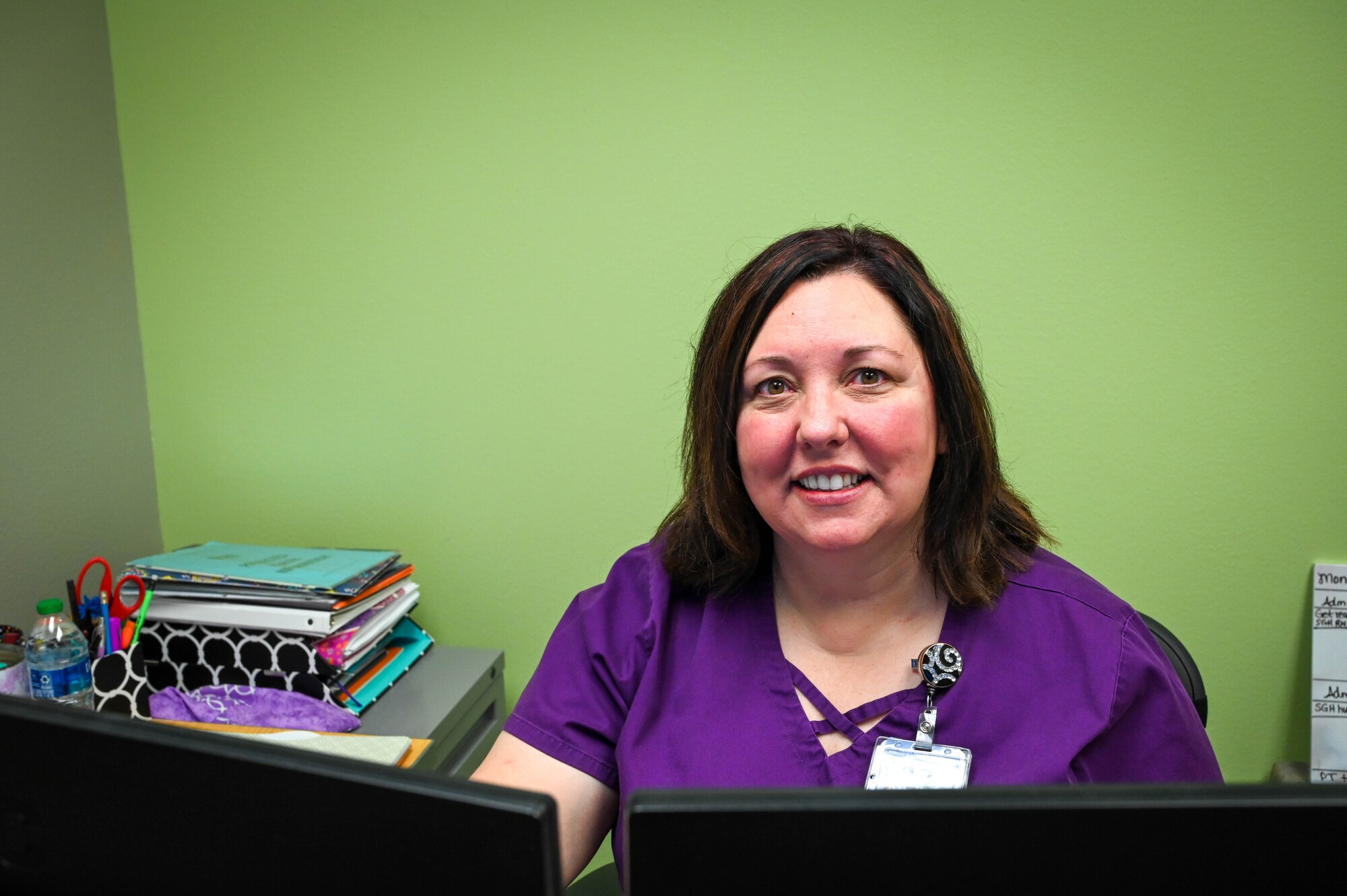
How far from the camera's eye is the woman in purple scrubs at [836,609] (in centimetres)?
107

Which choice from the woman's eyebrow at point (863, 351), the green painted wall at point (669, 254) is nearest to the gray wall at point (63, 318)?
the green painted wall at point (669, 254)

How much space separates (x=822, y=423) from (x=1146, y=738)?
0.52 meters

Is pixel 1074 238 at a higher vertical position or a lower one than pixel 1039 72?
lower

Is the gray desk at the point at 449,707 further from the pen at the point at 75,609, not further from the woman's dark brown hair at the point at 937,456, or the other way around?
the woman's dark brown hair at the point at 937,456

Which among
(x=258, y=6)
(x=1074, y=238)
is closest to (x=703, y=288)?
(x=1074, y=238)

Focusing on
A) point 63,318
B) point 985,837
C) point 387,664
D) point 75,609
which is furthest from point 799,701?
point 63,318

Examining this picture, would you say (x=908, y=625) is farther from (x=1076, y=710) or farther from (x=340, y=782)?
(x=340, y=782)

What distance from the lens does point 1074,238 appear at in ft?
5.71

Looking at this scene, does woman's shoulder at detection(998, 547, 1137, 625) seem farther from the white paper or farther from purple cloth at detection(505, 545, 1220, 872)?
the white paper

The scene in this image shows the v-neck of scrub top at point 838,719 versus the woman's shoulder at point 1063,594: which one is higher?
the woman's shoulder at point 1063,594

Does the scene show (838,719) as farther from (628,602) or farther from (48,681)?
(48,681)

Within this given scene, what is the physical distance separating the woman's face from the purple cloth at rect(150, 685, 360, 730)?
908 millimetres

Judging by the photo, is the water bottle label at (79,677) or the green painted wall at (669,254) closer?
the water bottle label at (79,677)

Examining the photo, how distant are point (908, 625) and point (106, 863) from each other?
3.01ft
